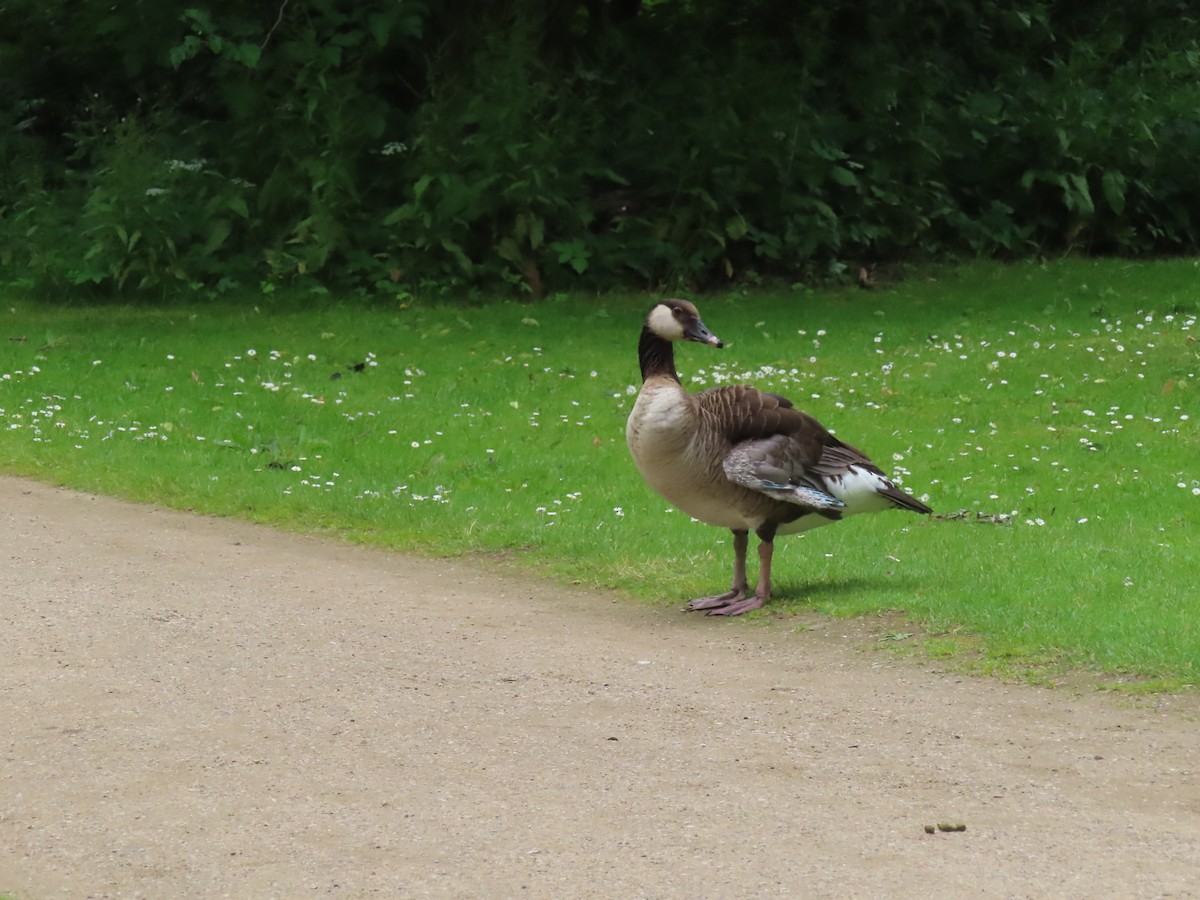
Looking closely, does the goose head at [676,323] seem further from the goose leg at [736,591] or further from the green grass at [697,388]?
the green grass at [697,388]

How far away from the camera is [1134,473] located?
11.7m

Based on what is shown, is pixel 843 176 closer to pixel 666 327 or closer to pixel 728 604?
pixel 666 327

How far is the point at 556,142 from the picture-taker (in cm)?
2012

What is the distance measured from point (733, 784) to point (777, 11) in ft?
58.7

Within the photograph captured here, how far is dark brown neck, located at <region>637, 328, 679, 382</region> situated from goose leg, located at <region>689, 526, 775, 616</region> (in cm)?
96

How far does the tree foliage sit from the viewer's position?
1966 centimetres

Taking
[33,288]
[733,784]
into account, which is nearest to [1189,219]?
[33,288]

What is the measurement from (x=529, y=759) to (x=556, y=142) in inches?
584

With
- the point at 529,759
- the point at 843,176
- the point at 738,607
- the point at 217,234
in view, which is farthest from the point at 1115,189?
the point at 529,759

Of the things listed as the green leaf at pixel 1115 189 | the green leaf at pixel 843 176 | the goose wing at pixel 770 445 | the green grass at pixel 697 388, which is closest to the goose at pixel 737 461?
the goose wing at pixel 770 445

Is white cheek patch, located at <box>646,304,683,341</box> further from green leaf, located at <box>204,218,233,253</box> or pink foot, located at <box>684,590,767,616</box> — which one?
green leaf, located at <box>204,218,233,253</box>

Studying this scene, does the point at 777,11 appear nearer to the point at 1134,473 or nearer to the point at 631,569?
the point at 1134,473

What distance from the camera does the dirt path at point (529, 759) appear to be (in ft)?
16.5

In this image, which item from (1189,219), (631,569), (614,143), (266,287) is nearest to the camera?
(631,569)
